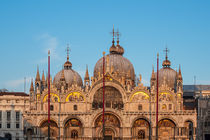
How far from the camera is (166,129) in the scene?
81562 millimetres

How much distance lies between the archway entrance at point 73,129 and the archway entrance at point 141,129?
11.1 m

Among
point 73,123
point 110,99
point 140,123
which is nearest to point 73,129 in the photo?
point 73,123

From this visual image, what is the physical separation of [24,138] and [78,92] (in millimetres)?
14670

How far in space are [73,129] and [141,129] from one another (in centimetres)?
1417

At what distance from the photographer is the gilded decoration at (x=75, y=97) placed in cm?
8344

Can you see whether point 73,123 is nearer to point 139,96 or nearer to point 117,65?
point 139,96

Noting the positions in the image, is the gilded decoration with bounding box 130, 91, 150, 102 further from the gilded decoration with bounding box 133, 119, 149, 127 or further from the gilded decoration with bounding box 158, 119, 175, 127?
the gilded decoration with bounding box 158, 119, 175, 127

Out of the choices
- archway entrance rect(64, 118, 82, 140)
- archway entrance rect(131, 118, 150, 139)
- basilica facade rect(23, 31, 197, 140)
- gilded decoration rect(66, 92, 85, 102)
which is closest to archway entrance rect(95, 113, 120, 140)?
basilica facade rect(23, 31, 197, 140)

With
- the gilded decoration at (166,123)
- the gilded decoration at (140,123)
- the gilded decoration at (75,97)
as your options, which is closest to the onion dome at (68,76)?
the gilded decoration at (75,97)

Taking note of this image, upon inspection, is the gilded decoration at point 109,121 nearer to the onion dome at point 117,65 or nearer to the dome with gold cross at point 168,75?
the onion dome at point 117,65

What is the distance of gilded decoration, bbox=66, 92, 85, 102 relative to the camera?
83438 millimetres

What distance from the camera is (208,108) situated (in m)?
88.8

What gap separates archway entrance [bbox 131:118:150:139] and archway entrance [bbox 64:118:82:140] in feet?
36.5

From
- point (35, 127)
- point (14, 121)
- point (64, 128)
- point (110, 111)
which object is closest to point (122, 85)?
point (110, 111)
